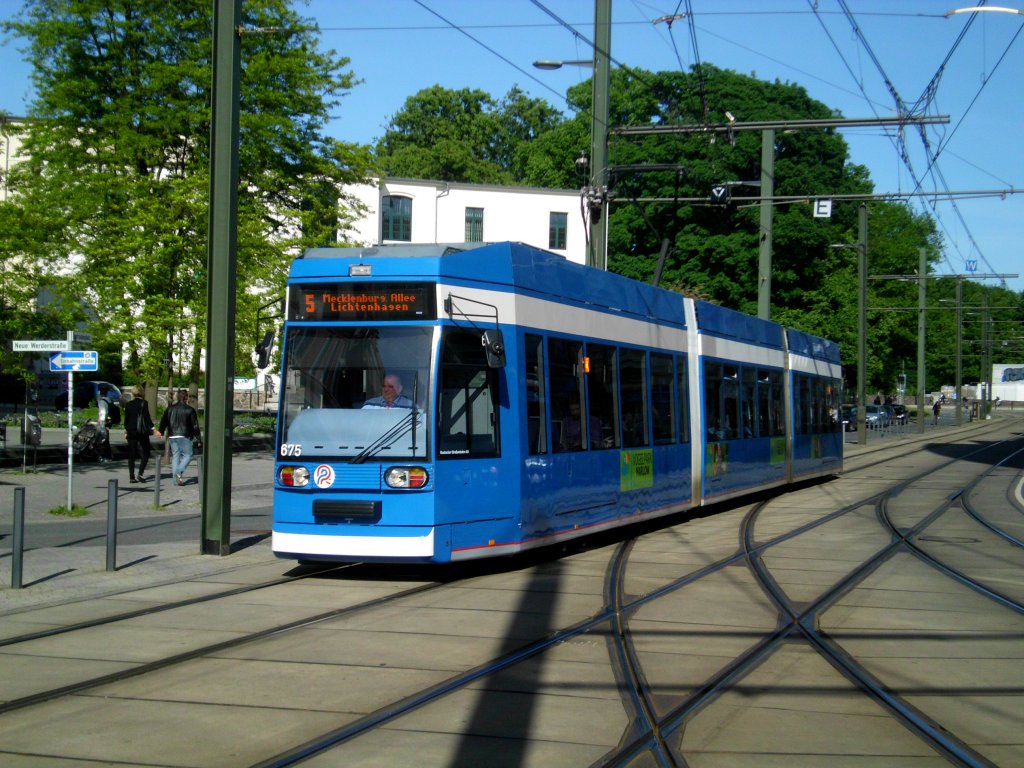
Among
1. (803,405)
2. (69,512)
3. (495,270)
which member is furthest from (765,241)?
(495,270)

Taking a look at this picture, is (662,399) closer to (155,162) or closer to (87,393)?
(155,162)

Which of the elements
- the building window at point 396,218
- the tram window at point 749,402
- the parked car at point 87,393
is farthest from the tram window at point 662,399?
the building window at point 396,218

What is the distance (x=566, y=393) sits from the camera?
1252 centimetres

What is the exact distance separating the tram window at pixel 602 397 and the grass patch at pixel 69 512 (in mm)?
8280

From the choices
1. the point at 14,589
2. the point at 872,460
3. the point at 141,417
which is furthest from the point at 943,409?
the point at 14,589

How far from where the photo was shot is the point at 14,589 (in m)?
10.5

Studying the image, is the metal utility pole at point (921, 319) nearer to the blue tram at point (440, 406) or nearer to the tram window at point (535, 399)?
the blue tram at point (440, 406)

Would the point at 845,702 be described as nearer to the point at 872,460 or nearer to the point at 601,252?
the point at 601,252

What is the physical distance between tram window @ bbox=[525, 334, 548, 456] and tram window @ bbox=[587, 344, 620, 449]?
1.31 meters

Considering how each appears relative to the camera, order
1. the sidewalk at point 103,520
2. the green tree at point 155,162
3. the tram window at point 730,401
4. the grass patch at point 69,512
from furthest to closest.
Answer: the green tree at point 155,162 < the tram window at point 730,401 < the grass patch at point 69,512 < the sidewalk at point 103,520

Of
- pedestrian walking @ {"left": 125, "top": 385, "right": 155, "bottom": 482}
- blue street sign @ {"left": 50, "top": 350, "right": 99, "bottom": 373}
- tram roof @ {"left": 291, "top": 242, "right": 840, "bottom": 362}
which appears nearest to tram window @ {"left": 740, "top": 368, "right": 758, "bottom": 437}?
tram roof @ {"left": 291, "top": 242, "right": 840, "bottom": 362}

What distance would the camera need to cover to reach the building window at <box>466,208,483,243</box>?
198 ft

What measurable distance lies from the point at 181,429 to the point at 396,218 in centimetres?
3858

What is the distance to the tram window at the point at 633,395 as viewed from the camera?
14.2 metres
